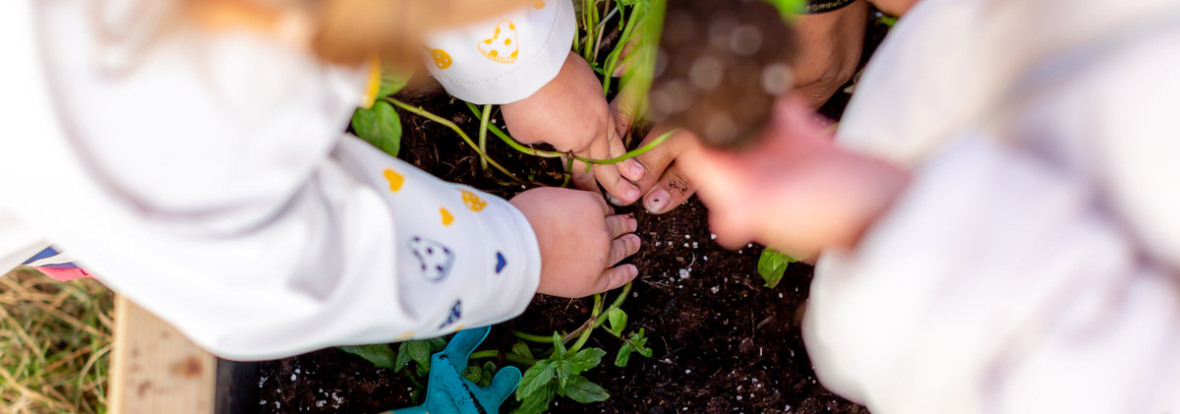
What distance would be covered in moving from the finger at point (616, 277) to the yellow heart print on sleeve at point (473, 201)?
0.87 ft

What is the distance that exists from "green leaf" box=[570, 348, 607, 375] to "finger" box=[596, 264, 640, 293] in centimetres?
12

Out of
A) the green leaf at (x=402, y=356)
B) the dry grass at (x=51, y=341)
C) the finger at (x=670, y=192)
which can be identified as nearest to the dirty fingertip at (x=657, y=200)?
→ the finger at (x=670, y=192)

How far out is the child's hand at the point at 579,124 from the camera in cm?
101

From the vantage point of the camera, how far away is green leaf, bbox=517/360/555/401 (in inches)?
38.3

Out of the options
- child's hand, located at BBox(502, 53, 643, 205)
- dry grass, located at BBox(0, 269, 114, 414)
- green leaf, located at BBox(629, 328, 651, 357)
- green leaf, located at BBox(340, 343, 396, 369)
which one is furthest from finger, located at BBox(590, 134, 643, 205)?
dry grass, located at BBox(0, 269, 114, 414)

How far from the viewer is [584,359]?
1006mm

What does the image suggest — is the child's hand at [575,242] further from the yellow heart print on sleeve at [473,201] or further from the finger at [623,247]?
the yellow heart print on sleeve at [473,201]

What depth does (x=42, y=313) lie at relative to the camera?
1.47 m

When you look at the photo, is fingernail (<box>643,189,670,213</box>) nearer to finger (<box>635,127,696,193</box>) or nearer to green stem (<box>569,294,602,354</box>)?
finger (<box>635,127,696,193</box>)

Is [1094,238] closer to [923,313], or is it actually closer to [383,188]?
[923,313]

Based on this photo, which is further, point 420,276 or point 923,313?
point 420,276

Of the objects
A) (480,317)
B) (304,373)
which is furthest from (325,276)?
(304,373)

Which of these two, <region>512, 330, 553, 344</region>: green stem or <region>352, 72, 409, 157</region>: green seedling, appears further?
<region>512, 330, 553, 344</region>: green stem

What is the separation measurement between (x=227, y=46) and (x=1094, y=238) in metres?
0.67
